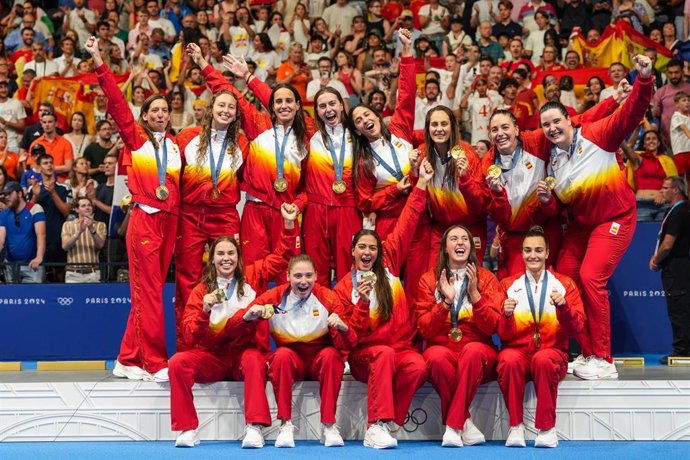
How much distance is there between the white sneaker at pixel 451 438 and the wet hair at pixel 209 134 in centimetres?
259

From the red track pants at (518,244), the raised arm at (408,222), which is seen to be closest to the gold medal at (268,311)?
the raised arm at (408,222)

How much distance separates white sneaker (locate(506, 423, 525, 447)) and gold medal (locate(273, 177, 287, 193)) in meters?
2.38

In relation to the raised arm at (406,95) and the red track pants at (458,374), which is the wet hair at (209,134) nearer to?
the raised arm at (406,95)

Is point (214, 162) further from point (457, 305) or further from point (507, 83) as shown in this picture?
point (507, 83)

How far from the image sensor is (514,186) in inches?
309

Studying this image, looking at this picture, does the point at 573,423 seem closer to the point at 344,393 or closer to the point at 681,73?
the point at 344,393

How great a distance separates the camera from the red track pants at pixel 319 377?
7109 millimetres

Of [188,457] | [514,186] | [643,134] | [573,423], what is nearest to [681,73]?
[643,134]

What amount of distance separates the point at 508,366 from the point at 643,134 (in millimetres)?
5594

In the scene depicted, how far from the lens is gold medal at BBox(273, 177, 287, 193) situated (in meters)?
7.87

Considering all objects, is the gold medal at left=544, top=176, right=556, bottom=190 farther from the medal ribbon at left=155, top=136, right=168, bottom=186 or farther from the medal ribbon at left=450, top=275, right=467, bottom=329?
the medal ribbon at left=155, top=136, right=168, bottom=186

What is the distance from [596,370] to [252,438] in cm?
248

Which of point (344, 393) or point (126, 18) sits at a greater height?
point (126, 18)

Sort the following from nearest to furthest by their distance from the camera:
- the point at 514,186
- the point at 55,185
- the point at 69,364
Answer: the point at 514,186, the point at 69,364, the point at 55,185
